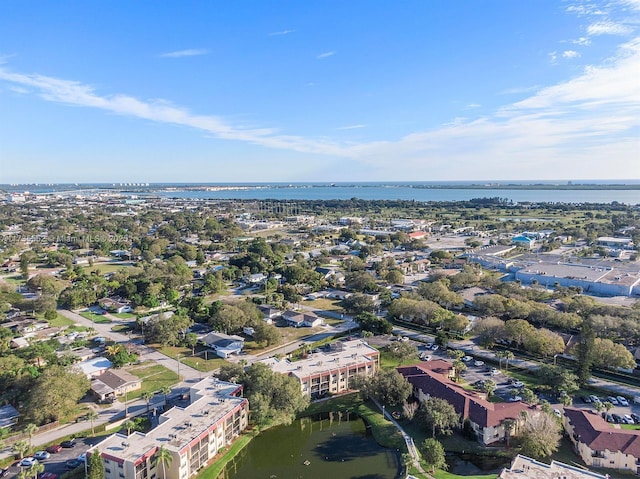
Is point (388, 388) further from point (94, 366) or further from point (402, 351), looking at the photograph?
point (94, 366)

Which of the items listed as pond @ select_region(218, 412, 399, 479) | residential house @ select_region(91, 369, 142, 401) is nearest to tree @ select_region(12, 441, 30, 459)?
residential house @ select_region(91, 369, 142, 401)

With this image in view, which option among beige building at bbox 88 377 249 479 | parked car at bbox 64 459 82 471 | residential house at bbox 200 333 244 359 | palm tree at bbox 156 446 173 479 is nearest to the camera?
palm tree at bbox 156 446 173 479

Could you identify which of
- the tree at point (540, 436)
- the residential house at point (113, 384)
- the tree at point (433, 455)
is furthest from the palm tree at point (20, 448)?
the tree at point (540, 436)

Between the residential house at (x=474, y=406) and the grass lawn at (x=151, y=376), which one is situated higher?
the residential house at (x=474, y=406)

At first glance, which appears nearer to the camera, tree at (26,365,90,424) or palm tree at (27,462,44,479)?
palm tree at (27,462,44,479)

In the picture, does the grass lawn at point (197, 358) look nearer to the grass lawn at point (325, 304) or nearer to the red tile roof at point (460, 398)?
the red tile roof at point (460, 398)

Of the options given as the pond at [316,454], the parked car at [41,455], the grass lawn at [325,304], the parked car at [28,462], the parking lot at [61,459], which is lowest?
the pond at [316,454]

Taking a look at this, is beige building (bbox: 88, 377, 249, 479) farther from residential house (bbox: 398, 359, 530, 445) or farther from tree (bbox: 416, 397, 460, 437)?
residential house (bbox: 398, 359, 530, 445)
